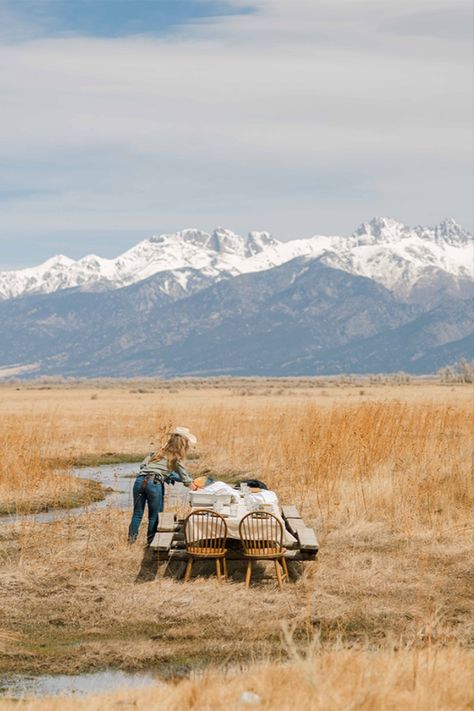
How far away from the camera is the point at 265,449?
2573cm

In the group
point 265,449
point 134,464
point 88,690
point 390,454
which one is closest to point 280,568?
point 88,690

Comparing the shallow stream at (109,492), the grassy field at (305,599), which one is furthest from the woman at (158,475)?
the shallow stream at (109,492)

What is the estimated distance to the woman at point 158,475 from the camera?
Answer: 46.2 ft

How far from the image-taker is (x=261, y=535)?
1239 centimetres

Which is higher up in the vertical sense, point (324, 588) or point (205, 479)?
point (205, 479)

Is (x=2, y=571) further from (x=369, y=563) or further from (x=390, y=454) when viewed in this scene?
(x=390, y=454)

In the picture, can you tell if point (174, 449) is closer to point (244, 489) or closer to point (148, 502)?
point (148, 502)

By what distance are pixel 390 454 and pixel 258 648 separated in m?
11.0

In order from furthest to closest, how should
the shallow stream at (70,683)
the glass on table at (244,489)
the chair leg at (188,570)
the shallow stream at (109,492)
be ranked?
the shallow stream at (109,492) < the glass on table at (244,489) < the chair leg at (188,570) < the shallow stream at (70,683)

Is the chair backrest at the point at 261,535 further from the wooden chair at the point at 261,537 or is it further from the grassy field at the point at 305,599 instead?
the grassy field at the point at 305,599

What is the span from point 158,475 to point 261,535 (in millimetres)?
2326

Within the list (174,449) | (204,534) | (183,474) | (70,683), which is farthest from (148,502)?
(70,683)

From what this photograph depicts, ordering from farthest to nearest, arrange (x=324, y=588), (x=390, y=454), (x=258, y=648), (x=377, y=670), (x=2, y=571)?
(x=390, y=454), (x=2, y=571), (x=324, y=588), (x=258, y=648), (x=377, y=670)

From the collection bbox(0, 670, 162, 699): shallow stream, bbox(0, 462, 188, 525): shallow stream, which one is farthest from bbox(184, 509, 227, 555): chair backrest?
bbox(0, 462, 188, 525): shallow stream
